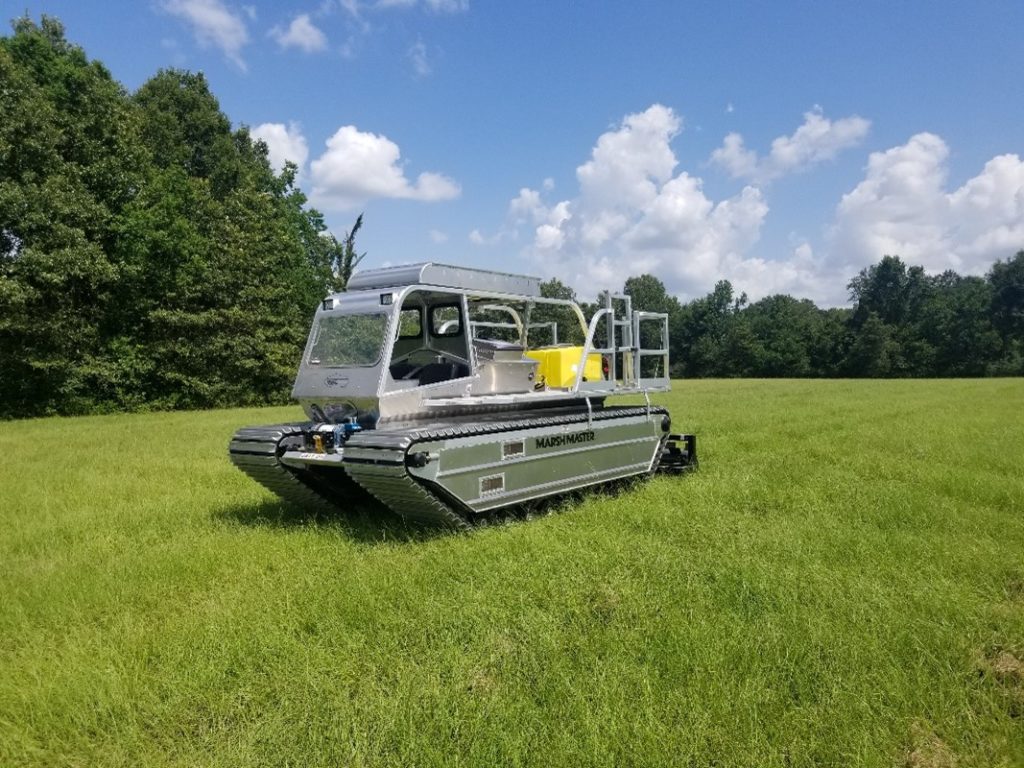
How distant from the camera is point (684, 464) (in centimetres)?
999

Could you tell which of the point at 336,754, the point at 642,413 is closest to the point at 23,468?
the point at 642,413

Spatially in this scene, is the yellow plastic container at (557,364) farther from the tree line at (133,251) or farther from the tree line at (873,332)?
the tree line at (873,332)

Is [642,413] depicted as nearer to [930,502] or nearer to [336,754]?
[930,502]

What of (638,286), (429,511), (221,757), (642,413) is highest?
(638,286)

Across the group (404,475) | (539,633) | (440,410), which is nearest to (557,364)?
(440,410)

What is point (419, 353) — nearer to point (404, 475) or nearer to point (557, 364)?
point (557, 364)

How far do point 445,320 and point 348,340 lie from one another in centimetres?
120

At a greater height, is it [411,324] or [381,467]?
[411,324]

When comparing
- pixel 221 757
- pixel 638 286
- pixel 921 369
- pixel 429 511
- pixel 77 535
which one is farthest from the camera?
pixel 638 286

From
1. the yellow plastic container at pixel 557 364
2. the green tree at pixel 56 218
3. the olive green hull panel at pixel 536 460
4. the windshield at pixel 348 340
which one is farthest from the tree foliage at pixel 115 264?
the olive green hull panel at pixel 536 460

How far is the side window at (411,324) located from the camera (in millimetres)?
7641

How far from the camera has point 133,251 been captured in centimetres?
2461

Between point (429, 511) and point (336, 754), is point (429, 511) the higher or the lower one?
the higher one

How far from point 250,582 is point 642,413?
5430 mm
